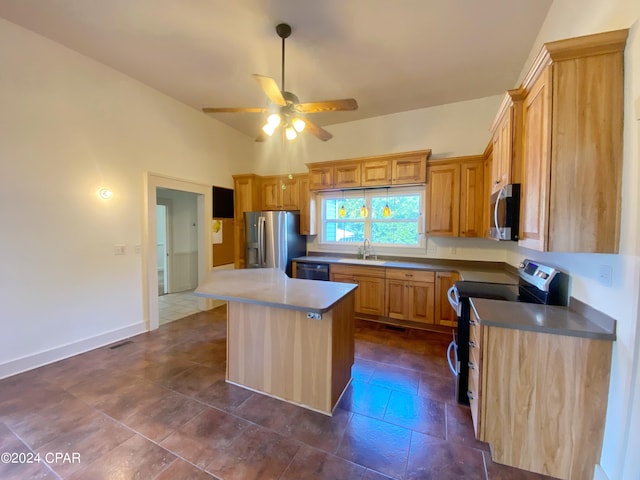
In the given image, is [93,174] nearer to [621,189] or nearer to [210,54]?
[210,54]

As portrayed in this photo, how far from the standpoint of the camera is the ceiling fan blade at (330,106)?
2.17 m

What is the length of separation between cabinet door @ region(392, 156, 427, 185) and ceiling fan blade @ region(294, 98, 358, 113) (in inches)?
70.3

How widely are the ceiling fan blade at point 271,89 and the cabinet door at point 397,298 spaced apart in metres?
2.71

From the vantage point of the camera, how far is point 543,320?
1535 mm

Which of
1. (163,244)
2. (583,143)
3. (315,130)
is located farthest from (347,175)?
(163,244)

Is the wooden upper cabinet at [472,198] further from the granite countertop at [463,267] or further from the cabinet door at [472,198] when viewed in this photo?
the granite countertop at [463,267]

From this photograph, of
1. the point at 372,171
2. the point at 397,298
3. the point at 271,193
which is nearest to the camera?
the point at 397,298

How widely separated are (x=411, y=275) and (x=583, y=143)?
2449 mm

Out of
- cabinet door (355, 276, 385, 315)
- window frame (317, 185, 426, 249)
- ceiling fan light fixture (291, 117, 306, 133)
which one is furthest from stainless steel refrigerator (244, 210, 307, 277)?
ceiling fan light fixture (291, 117, 306, 133)

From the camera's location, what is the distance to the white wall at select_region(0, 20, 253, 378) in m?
2.42

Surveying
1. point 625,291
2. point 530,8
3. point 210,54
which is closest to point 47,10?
point 210,54

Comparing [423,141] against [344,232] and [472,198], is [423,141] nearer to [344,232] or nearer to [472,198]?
[472,198]

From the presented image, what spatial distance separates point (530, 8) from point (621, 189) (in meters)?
1.87

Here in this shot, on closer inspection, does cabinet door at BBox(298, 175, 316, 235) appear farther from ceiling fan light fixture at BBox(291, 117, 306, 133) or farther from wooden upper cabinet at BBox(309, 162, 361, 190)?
ceiling fan light fixture at BBox(291, 117, 306, 133)
